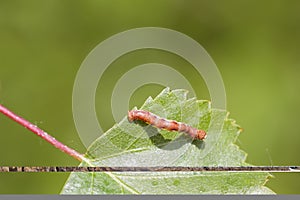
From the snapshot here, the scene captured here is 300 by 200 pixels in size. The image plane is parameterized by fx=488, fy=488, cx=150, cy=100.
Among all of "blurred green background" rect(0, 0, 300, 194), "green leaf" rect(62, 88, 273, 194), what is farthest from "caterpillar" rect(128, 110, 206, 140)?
"blurred green background" rect(0, 0, 300, 194)

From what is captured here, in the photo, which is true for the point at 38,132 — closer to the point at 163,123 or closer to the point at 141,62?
the point at 163,123

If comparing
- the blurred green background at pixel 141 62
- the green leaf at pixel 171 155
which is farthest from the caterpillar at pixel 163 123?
the blurred green background at pixel 141 62

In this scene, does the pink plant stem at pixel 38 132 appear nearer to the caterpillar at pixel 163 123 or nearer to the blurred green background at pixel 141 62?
the caterpillar at pixel 163 123

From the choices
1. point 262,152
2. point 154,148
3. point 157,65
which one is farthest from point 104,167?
point 157,65

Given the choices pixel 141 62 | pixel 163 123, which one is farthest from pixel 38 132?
pixel 141 62

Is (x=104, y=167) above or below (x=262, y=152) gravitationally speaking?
below

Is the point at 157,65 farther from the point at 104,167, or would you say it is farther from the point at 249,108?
the point at 104,167
